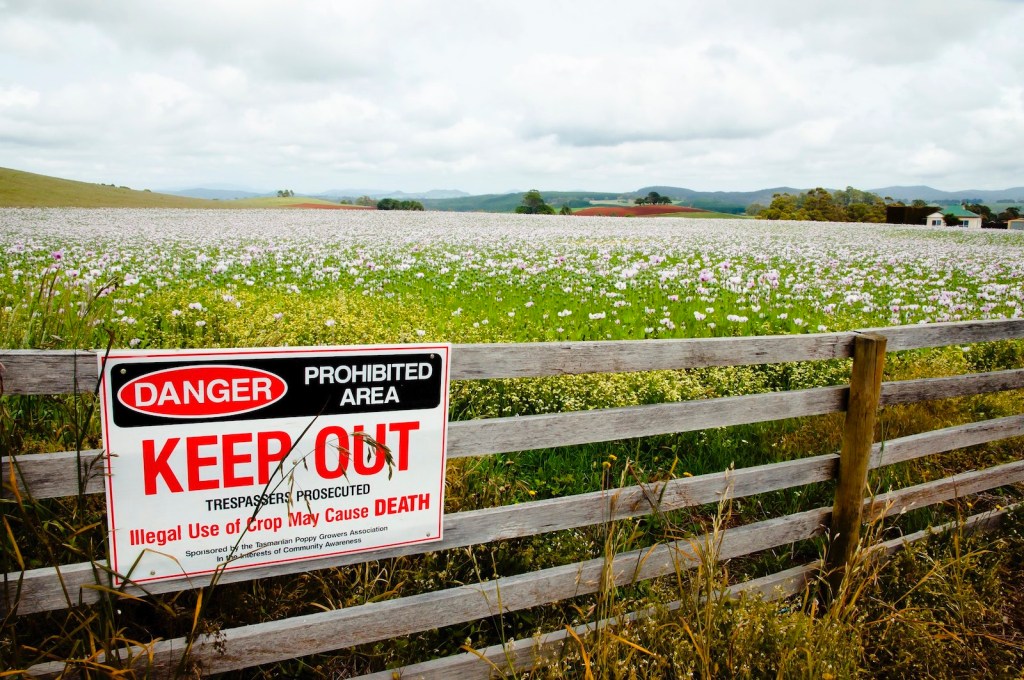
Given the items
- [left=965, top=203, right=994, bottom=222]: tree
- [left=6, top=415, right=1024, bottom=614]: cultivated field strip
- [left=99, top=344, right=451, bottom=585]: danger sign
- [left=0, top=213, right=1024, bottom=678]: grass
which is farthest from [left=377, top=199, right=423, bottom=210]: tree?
[left=965, top=203, right=994, bottom=222]: tree

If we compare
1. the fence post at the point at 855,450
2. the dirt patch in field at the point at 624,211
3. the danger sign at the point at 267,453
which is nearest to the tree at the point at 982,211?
the dirt patch in field at the point at 624,211

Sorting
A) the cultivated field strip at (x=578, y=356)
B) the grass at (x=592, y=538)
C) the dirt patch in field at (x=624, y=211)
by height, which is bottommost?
the grass at (x=592, y=538)

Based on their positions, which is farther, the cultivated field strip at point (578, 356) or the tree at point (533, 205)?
the tree at point (533, 205)

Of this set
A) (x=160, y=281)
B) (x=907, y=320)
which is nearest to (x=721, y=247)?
(x=907, y=320)

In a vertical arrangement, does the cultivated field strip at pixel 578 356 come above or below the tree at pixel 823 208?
below

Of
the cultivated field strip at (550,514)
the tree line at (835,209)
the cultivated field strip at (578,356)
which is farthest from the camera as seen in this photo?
the tree line at (835,209)

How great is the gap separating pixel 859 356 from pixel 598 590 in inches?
72.5

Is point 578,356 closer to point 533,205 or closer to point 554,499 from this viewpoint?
point 554,499

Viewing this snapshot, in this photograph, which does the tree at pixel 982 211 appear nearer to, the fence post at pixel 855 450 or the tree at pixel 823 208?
the tree at pixel 823 208

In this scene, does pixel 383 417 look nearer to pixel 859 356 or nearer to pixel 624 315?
pixel 859 356

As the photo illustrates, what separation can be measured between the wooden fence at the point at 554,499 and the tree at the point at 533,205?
55639 mm

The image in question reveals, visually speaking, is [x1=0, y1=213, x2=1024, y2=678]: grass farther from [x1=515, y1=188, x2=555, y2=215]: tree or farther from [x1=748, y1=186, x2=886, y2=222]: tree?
[x1=748, y1=186, x2=886, y2=222]: tree

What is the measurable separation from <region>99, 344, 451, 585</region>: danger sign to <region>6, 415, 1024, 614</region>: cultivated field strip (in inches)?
2.5

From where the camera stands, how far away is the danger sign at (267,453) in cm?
204
